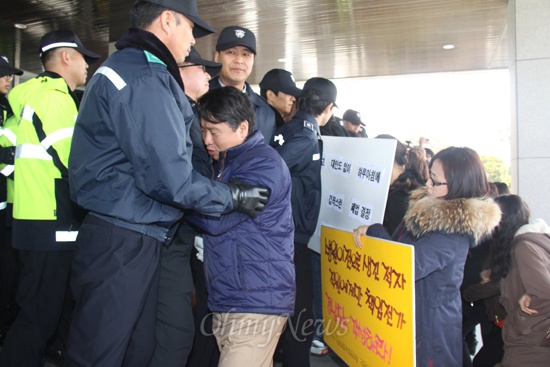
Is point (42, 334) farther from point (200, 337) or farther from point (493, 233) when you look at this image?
point (493, 233)

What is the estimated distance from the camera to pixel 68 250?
337cm

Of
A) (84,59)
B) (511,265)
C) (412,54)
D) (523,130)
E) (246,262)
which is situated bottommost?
(511,265)

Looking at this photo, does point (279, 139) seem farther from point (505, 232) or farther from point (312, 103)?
point (505, 232)

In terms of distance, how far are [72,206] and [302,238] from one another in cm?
152

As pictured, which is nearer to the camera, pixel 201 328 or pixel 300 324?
pixel 201 328

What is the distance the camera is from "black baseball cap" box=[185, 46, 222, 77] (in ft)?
10.9

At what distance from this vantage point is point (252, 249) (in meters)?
2.48

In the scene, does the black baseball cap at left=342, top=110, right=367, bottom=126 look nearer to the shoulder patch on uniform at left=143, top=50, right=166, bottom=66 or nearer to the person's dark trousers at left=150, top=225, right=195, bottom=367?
the person's dark trousers at left=150, top=225, right=195, bottom=367

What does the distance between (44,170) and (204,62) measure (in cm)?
123

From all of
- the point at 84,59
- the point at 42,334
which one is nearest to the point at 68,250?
the point at 42,334

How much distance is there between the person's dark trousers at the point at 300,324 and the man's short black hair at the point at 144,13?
186 centimetres

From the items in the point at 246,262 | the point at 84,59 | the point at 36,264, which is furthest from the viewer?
the point at 84,59

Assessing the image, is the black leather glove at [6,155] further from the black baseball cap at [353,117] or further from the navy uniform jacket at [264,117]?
the black baseball cap at [353,117]

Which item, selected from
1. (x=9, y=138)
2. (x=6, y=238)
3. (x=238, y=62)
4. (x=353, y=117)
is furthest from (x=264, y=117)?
(x=353, y=117)
